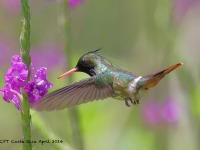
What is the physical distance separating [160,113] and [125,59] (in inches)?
50.8

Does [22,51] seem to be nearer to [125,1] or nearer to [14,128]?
[14,128]

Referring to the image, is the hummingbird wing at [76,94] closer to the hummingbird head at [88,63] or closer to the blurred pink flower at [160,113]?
the hummingbird head at [88,63]

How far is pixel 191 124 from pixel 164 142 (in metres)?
0.64

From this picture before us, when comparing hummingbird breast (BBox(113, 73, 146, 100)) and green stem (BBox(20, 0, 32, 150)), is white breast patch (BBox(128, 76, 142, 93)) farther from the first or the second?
green stem (BBox(20, 0, 32, 150))

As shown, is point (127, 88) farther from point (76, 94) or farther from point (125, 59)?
point (125, 59)

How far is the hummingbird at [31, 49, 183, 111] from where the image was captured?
2459mm

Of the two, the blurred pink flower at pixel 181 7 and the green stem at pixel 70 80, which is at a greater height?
the blurred pink flower at pixel 181 7

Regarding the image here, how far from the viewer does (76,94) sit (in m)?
2.47

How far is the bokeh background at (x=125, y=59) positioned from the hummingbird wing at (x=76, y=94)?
931 millimetres

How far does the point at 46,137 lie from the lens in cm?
338

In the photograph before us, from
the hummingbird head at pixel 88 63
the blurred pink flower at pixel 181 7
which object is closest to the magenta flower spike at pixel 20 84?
the hummingbird head at pixel 88 63

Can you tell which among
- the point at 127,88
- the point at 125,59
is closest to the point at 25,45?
the point at 127,88

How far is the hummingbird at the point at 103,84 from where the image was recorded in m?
2.46

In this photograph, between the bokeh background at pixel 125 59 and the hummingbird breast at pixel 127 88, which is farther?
the bokeh background at pixel 125 59
